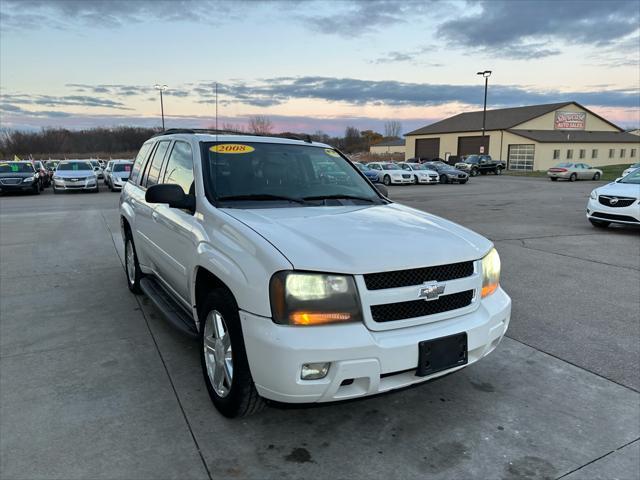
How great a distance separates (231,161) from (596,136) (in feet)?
221

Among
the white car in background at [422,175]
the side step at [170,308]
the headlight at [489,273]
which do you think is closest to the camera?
the headlight at [489,273]

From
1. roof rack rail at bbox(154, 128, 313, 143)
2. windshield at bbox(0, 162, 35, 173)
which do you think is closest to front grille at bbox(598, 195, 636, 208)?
roof rack rail at bbox(154, 128, 313, 143)

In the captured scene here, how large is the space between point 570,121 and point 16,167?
6055cm

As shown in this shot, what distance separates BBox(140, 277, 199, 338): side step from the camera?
144 inches

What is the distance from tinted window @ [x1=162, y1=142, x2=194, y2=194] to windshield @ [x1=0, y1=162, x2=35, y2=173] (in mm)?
23031

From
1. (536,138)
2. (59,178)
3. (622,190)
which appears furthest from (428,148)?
(622,190)

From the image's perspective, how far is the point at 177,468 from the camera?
102 inches

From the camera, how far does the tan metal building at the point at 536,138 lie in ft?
177

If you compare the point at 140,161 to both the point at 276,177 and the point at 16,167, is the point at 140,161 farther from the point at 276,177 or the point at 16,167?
the point at 16,167

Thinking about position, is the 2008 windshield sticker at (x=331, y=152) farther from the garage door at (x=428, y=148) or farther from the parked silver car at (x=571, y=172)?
the garage door at (x=428, y=148)

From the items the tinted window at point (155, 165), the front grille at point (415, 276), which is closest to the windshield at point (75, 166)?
the tinted window at point (155, 165)

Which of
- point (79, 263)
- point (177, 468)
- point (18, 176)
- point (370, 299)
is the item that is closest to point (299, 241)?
point (370, 299)

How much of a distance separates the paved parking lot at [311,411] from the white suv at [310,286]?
0.36 metres

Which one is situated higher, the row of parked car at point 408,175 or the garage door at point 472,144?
the garage door at point 472,144
